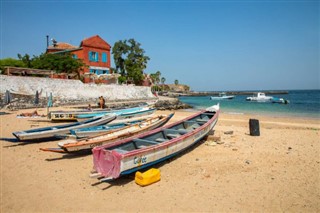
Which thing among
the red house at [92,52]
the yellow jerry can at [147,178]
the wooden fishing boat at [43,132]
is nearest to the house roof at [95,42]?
the red house at [92,52]

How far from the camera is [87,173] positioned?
6.69m

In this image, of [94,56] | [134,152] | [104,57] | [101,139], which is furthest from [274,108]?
[134,152]

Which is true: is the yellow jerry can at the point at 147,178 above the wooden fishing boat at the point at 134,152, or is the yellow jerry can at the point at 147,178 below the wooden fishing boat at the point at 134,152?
below

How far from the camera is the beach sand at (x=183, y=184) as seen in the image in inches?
193

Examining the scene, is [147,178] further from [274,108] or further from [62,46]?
[62,46]

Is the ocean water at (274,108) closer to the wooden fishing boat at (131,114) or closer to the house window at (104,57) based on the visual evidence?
the wooden fishing boat at (131,114)

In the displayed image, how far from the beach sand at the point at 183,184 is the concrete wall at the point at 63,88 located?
1748 centimetres

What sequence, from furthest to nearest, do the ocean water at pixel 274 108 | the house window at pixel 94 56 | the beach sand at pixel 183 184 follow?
1. the house window at pixel 94 56
2. the ocean water at pixel 274 108
3. the beach sand at pixel 183 184

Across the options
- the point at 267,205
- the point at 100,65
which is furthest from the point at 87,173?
the point at 100,65

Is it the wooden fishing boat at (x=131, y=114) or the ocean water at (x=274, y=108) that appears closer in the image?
the wooden fishing boat at (x=131, y=114)

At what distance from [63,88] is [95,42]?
1437cm

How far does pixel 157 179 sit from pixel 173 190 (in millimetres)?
657

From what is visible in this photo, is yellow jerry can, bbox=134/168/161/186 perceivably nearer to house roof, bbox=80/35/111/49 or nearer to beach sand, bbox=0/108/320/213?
beach sand, bbox=0/108/320/213

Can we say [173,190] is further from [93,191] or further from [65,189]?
[65,189]
